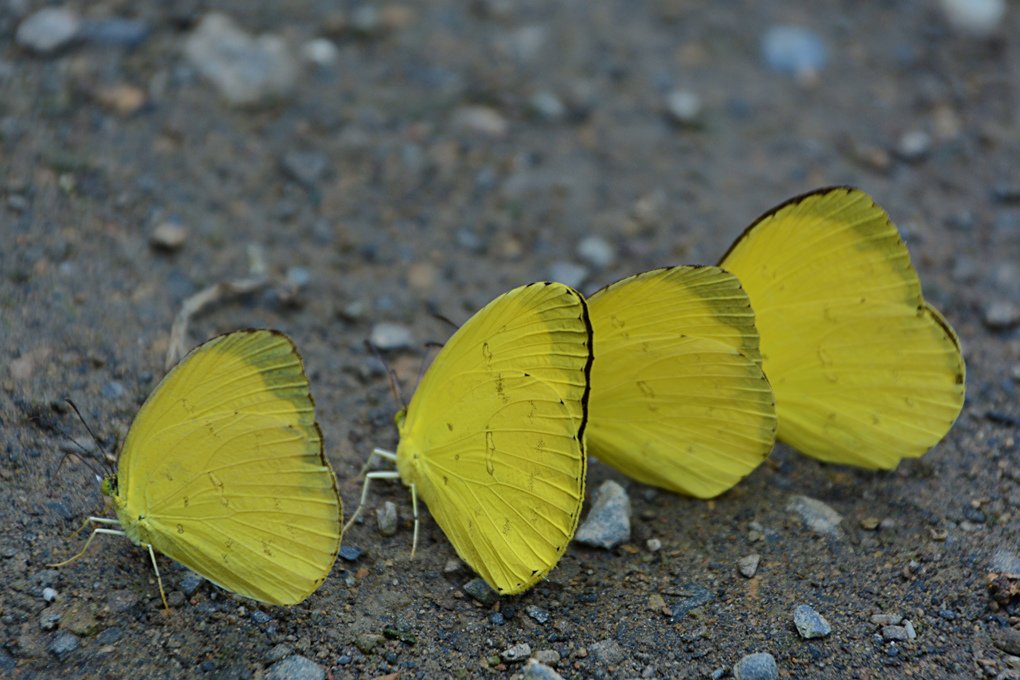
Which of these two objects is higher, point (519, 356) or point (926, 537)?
point (519, 356)

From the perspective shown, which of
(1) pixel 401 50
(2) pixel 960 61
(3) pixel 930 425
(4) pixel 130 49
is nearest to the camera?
(3) pixel 930 425

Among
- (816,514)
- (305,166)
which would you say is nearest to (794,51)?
(305,166)

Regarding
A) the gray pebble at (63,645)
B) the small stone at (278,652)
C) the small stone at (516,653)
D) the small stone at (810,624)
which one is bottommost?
the small stone at (810,624)

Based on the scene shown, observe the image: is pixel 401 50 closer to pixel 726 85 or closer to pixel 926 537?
pixel 726 85

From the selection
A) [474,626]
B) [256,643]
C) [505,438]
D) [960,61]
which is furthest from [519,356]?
[960,61]

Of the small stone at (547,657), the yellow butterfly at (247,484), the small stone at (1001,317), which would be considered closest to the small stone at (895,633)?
the small stone at (547,657)

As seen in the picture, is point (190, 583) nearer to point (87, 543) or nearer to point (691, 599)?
point (87, 543)

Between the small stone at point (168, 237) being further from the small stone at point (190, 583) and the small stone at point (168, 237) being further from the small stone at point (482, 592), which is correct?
the small stone at point (482, 592)

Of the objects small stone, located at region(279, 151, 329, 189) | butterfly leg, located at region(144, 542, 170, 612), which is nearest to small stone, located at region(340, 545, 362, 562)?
butterfly leg, located at region(144, 542, 170, 612)
